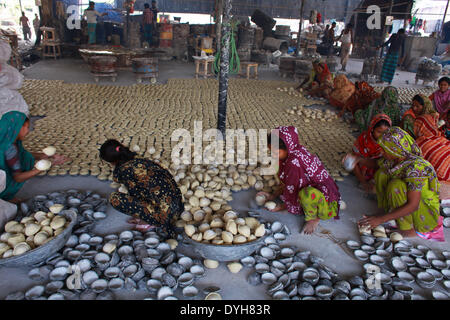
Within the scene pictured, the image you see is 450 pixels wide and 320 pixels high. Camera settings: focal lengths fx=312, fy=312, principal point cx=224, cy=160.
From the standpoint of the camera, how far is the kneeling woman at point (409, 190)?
2098mm

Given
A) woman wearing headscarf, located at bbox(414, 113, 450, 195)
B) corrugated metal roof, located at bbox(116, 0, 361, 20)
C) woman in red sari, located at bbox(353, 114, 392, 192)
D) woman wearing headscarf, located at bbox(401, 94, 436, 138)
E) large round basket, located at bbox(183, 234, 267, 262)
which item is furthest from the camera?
corrugated metal roof, located at bbox(116, 0, 361, 20)

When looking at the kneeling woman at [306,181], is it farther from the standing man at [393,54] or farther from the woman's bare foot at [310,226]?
the standing man at [393,54]

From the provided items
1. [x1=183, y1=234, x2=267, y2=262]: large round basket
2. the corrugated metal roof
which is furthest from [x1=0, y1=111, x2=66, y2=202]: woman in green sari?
the corrugated metal roof

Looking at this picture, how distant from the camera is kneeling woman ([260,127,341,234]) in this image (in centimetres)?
219

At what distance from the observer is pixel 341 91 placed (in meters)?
5.46

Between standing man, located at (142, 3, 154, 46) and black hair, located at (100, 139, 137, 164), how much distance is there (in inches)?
411

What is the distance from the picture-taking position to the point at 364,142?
3.06 metres

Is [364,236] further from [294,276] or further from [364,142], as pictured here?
[364,142]

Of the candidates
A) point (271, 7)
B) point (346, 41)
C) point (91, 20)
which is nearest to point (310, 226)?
point (346, 41)

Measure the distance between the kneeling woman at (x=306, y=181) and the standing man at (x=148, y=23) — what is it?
10.6m

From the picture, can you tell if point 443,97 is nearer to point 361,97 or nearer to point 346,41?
point 361,97

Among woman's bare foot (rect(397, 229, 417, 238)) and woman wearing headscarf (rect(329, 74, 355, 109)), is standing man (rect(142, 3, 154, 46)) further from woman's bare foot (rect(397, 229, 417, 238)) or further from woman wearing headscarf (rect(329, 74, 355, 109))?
woman's bare foot (rect(397, 229, 417, 238))

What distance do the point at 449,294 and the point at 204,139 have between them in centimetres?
273

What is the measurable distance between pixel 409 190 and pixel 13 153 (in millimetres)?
2828
